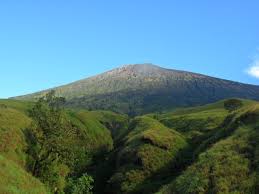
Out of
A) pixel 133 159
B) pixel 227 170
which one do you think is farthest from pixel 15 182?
pixel 133 159

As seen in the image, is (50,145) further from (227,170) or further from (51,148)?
(227,170)

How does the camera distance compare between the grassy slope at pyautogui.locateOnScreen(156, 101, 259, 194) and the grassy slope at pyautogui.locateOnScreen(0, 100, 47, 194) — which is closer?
the grassy slope at pyautogui.locateOnScreen(156, 101, 259, 194)

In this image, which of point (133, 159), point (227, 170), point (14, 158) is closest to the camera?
point (227, 170)

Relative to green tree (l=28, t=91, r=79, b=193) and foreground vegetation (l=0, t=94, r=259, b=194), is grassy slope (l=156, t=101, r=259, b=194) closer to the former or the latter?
foreground vegetation (l=0, t=94, r=259, b=194)

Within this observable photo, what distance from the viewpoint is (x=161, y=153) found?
10025 centimetres

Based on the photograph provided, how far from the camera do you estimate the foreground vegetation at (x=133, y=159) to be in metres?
43.4

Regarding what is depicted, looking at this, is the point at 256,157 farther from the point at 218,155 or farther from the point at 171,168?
the point at 171,168

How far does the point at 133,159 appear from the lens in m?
97.9

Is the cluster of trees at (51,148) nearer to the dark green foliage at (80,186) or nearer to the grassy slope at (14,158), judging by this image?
the dark green foliage at (80,186)

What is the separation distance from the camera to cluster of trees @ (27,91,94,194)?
6969 centimetres

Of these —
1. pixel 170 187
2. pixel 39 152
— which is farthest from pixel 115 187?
pixel 170 187

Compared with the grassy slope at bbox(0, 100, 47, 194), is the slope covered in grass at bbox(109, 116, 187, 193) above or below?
below

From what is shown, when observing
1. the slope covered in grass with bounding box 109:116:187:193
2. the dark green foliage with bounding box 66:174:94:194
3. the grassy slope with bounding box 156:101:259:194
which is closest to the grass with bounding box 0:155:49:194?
the dark green foliage with bounding box 66:174:94:194

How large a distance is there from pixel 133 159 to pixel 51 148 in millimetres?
29597
